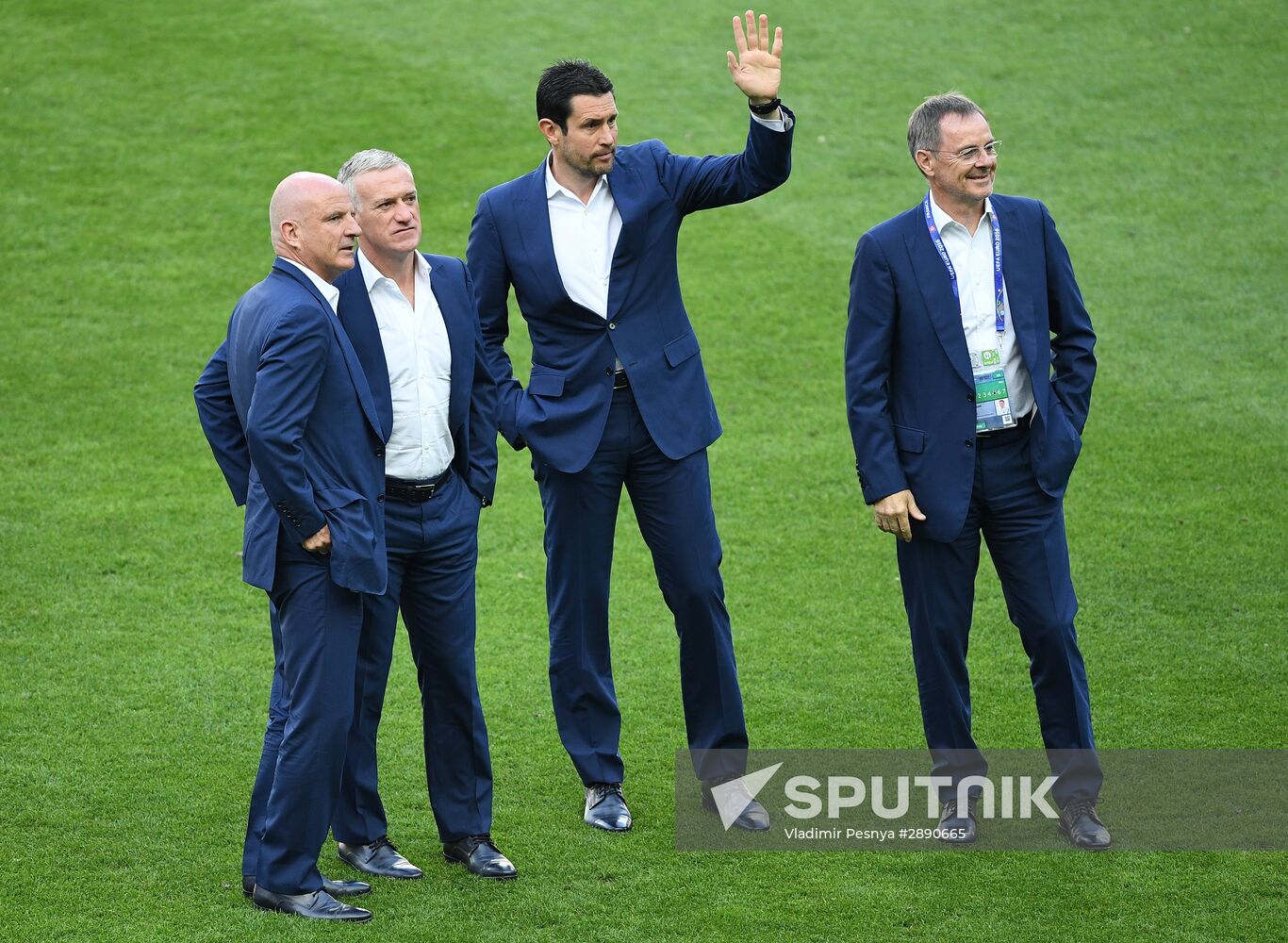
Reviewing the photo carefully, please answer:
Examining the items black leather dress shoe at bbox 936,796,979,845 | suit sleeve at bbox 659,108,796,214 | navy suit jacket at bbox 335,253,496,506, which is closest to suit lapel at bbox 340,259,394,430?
navy suit jacket at bbox 335,253,496,506

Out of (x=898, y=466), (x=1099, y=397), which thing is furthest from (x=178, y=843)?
(x=1099, y=397)

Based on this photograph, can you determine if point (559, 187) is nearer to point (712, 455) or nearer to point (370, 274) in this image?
point (370, 274)

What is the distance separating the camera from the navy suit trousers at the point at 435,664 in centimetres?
454

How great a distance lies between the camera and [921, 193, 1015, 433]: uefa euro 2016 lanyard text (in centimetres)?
461

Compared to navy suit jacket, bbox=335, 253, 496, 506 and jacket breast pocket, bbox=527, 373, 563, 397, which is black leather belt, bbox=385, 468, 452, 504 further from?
jacket breast pocket, bbox=527, 373, 563, 397

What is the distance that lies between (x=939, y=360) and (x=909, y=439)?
260 millimetres

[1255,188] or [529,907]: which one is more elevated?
[1255,188]

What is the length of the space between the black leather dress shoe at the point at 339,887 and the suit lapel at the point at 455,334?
1384 mm

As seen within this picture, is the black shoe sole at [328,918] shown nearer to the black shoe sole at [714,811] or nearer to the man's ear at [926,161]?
the black shoe sole at [714,811]

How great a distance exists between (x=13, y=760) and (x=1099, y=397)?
20.0ft

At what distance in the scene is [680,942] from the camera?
424 centimetres

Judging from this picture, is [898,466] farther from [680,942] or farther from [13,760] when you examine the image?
[13,760]

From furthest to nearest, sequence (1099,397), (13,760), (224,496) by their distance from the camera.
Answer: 1. (1099,397)
2. (224,496)
3. (13,760)

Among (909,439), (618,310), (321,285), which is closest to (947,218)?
(909,439)
